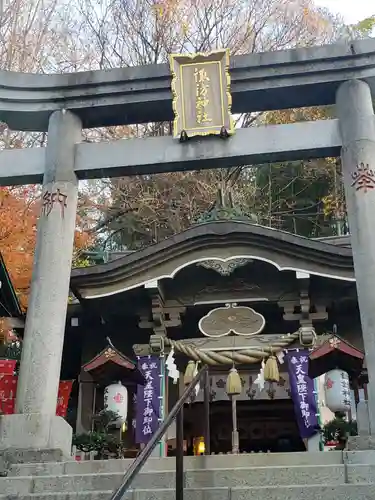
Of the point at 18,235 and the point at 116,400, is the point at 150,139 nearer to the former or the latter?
the point at 116,400

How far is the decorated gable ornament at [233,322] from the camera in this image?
37.1ft

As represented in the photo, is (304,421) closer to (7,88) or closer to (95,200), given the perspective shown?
(7,88)

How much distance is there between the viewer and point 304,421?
10.4 meters

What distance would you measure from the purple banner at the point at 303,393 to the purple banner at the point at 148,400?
258 centimetres

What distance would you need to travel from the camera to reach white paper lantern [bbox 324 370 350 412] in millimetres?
8344

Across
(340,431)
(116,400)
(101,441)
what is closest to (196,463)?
(340,431)

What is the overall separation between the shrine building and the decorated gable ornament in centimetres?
2

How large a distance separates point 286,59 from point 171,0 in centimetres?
1397

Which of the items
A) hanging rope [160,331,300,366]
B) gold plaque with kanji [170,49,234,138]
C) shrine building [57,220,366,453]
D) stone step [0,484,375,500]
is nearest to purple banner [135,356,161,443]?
shrine building [57,220,366,453]

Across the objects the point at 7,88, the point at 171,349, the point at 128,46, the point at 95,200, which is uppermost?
the point at 128,46

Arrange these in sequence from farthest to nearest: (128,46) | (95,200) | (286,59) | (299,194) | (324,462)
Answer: (299,194)
(95,200)
(128,46)
(286,59)
(324,462)

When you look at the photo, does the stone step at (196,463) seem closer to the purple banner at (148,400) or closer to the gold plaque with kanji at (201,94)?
the gold plaque with kanji at (201,94)

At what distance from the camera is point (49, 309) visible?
22.7 ft

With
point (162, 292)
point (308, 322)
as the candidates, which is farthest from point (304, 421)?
point (162, 292)
